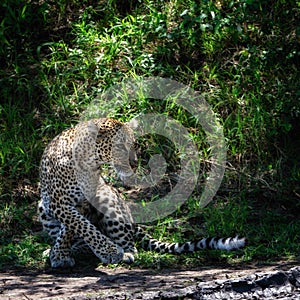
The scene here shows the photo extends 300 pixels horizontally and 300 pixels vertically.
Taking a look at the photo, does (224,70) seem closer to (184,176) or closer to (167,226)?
(184,176)

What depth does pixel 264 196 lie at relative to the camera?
10.1 metres

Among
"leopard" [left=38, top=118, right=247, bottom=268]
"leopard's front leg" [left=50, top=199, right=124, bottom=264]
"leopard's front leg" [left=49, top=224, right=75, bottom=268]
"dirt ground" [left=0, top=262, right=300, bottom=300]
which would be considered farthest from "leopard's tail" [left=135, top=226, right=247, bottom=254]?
"leopard's front leg" [left=49, top=224, right=75, bottom=268]

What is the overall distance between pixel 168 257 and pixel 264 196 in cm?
187

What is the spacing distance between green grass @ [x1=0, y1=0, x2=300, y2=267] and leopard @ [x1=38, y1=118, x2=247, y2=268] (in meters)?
0.38

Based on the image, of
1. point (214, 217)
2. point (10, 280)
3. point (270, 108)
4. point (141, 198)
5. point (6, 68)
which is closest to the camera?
point (10, 280)

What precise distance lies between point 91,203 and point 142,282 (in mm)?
1703

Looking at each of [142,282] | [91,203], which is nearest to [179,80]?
[91,203]

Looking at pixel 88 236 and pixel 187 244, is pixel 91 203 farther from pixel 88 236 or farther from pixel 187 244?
pixel 187 244

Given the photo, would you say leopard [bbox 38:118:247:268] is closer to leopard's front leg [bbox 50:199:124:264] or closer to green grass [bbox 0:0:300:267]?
leopard's front leg [bbox 50:199:124:264]

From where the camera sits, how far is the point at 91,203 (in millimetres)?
9148

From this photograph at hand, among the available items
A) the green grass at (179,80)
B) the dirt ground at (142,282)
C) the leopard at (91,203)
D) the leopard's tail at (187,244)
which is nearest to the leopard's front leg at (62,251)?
the leopard at (91,203)

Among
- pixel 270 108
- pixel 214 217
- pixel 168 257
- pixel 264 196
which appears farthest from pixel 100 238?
pixel 270 108

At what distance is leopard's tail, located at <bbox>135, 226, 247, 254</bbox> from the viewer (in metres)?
8.45

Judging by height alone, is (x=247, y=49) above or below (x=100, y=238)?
above
